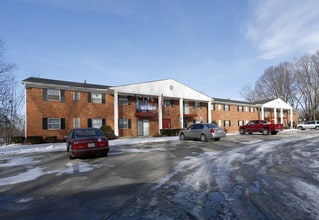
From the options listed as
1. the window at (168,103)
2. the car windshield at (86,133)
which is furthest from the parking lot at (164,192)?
the window at (168,103)

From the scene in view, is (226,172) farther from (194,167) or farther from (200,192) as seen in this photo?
(200,192)

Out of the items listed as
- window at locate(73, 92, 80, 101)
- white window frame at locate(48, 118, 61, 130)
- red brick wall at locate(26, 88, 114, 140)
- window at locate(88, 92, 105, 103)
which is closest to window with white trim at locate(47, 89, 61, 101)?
red brick wall at locate(26, 88, 114, 140)

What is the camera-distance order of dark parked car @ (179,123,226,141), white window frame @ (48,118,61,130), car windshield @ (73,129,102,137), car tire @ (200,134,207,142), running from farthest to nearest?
1. white window frame @ (48,118,61,130)
2. car tire @ (200,134,207,142)
3. dark parked car @ (179,123,226,141)
4. car windshield @ (73,129,102,137)

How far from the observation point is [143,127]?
25.9 metres

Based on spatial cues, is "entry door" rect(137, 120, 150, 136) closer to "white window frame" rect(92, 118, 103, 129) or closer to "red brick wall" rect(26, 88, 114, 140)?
"red brick wall" rect(26, 88, 114, 140)

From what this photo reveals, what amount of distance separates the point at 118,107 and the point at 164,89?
245 inches

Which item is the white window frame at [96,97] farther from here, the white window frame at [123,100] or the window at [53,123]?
the window at [53,123]

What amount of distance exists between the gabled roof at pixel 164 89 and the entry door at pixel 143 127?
365 centimetres

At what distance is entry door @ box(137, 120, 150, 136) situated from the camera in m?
25.5

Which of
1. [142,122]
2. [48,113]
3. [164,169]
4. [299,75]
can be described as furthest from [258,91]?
[164,169]

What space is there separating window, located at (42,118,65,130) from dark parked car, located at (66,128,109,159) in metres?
10.6

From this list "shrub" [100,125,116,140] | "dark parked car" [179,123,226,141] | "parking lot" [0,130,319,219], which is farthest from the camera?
"shrub" [100,125,116,140]

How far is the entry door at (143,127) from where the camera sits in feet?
83.7

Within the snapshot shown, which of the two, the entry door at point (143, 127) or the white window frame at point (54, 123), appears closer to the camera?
the white window frame at point (54, 123)
